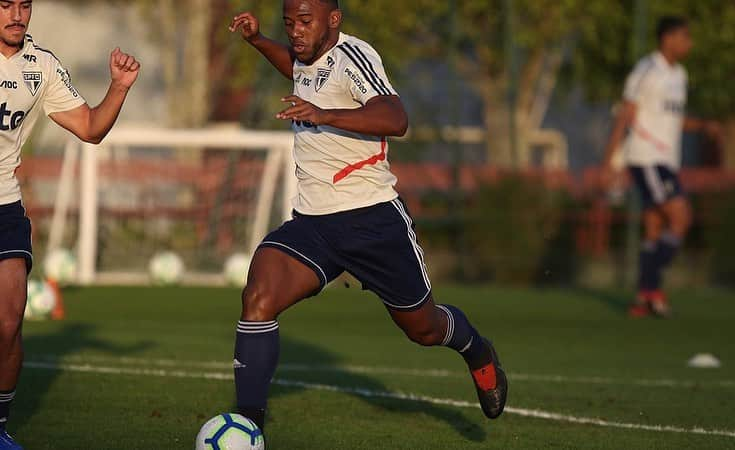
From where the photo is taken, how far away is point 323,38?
23.9 feet

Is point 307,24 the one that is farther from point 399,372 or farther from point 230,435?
point 399,372

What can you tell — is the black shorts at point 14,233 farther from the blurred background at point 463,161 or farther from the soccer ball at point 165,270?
the blurred background at point 463,161

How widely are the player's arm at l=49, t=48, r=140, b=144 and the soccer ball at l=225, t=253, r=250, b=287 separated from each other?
11493mm

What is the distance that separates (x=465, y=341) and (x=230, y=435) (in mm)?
1638

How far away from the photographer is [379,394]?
921 cm

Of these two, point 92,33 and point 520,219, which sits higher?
point 92,33

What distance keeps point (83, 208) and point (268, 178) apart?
95.7 inches

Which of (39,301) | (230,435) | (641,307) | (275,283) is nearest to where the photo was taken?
(230,435)

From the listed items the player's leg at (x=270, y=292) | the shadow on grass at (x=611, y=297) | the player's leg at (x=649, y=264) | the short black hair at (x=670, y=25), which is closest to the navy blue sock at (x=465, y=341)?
the player's leg at (x=270, y=292)

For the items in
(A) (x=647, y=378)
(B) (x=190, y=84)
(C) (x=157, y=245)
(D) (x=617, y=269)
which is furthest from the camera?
(B) (x=190, y=84)

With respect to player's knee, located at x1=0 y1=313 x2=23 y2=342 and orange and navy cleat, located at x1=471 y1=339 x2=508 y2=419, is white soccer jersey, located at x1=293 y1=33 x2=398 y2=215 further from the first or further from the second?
player's knee, located at x1=0 y1=313 x2=23 y2=342

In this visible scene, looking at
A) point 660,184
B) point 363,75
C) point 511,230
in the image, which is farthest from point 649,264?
point 363,75

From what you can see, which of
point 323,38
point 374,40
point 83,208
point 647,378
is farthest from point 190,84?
point 323,38

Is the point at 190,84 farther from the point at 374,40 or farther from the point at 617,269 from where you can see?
the point at 617,269
